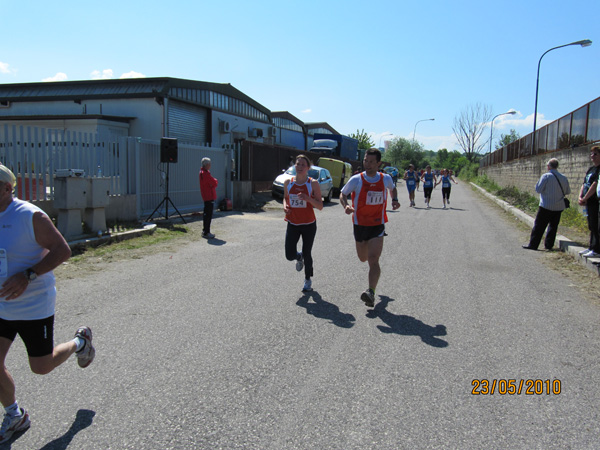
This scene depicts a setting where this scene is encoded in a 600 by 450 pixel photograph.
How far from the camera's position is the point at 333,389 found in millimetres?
3457

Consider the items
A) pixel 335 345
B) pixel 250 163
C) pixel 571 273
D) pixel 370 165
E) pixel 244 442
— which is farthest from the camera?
pixel 250 163

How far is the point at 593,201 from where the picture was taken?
8.12 metres

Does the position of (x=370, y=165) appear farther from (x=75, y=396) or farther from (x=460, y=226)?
(x=460, y=226)

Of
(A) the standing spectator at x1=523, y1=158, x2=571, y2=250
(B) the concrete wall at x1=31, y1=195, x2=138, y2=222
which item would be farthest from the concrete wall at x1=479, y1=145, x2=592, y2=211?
(B) the concrete wall at x1=31, y1=195, x2=138, y2=222

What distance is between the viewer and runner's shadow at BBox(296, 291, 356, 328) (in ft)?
16.4

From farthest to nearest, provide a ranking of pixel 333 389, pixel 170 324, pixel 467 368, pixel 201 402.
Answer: pixel 170 324 → pixel 467 368 → pixel 333 389 → pixel 201 402

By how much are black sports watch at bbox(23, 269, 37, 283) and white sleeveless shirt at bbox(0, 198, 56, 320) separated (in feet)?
0.29

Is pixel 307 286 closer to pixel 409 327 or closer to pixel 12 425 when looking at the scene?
pixel 409 327

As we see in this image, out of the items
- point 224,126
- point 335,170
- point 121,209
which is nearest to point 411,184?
point 335,170

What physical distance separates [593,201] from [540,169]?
41.6 feet

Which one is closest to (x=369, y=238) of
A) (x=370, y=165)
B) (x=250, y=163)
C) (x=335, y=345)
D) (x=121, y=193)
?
(x=370, y=165)

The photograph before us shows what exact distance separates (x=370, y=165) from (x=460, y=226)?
9075 millimetres

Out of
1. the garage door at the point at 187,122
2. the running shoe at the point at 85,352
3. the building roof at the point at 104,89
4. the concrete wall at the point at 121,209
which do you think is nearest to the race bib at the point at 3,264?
the running shoe at the point at 85,352
